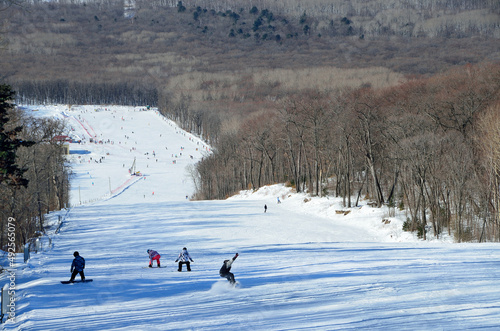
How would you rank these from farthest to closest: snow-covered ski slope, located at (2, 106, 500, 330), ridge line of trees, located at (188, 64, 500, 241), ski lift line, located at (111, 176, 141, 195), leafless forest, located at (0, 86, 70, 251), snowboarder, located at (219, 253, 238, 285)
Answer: ski lift line, located at (111, 176, 141, 195) < ridge line of trees, located at (188, 64, 500, 241) < leafless forest, located at (0, 86, 70, 251) < snowboarder, located at (219, 253, 238, 285) < snow-covered ski slope, located at (2, 106, 500, 330)

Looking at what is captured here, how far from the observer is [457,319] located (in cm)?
1197

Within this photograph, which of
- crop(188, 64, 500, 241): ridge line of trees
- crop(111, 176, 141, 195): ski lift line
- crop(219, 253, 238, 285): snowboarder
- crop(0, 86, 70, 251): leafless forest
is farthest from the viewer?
crop(111, 176, 141, 195): ski lift line

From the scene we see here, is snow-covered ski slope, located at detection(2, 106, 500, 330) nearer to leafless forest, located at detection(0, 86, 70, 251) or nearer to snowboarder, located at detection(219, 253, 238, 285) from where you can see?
snowboarder, located at detection(219, 253, 238, 285)

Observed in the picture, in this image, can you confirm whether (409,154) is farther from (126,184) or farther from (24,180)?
(126,184)

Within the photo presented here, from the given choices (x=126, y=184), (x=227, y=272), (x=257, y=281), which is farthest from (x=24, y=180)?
(x=126, y=184)

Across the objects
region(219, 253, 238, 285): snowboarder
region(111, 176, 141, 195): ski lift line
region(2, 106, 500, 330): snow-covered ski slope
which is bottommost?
region(2, 106, 500, 330): snow-covered ski slope

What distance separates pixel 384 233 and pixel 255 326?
25.3 meters

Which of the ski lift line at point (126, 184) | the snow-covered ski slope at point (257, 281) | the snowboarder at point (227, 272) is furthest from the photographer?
the ski lift line at point (126, 184)

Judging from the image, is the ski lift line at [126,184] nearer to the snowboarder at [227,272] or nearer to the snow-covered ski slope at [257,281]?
the snow-covered ski slope at [257,281]

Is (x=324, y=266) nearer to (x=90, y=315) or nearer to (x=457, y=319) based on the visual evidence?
(x=457, y=319)

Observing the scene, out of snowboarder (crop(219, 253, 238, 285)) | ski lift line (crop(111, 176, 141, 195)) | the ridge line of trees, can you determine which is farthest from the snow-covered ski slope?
ski lift line (crop(111, 176, 141, 195))

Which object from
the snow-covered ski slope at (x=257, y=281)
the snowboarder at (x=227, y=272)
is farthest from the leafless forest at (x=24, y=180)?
the snowboarder at (x=227, y=272)

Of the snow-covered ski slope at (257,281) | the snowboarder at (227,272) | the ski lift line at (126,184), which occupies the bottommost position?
the snow-covered ski slope at (257,281)

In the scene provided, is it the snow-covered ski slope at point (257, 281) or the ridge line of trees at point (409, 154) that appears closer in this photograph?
the snow-covered ski slope at point (257, 281)
